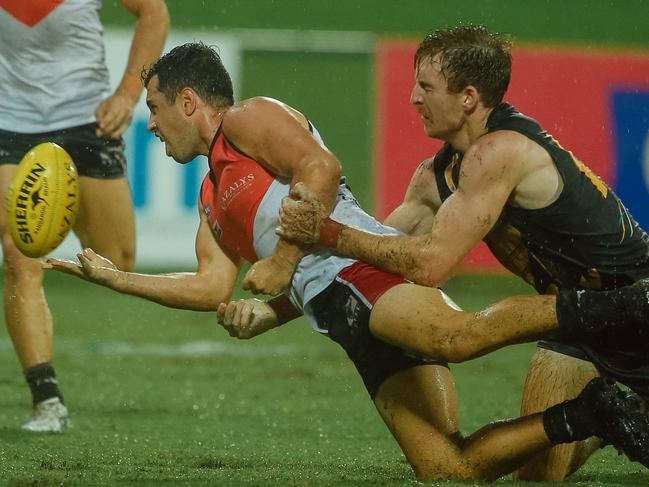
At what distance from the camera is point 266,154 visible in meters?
4.47

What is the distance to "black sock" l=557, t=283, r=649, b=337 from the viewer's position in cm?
417

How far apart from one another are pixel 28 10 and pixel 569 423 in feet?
11.3

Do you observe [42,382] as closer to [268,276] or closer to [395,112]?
[268,276]

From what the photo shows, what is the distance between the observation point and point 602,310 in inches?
165

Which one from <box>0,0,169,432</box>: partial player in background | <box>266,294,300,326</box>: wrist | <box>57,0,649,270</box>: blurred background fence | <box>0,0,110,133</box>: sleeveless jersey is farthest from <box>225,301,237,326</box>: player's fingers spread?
<box>57,0,649,270</box>: blurred background fence

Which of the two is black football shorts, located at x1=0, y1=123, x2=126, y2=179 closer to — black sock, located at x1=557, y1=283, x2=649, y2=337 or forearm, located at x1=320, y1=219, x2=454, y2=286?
forearm, located at x1=320, y1=219, x2=454, y2=286

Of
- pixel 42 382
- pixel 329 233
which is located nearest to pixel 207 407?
pixel 42 382

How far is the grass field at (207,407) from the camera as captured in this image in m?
4.55

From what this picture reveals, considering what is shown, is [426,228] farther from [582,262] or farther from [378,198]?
[378,198]

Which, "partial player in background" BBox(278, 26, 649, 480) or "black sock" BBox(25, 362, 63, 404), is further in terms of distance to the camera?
"black sock" BBox(25, 362, 63, 404)

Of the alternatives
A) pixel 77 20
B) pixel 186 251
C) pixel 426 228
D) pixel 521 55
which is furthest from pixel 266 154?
pixel 521 55

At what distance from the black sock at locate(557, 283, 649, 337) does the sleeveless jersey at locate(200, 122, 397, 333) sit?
0.73 metres

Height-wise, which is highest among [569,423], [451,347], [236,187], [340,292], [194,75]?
[194,75]

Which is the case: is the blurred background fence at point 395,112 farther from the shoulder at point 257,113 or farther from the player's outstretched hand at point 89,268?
the shoulder at point 257,113
